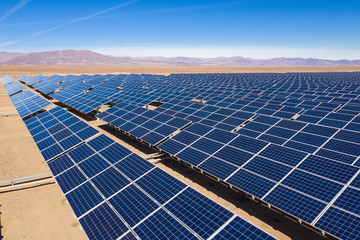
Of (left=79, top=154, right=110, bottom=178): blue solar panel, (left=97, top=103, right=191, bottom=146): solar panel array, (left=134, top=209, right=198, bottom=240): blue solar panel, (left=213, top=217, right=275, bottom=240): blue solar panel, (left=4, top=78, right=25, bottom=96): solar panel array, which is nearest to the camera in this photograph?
(left=213, top=217, right=275, bottom=240): blue solar panel

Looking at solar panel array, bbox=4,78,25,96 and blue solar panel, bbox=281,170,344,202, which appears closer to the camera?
blue solar panel, bbox=281,170,344,202

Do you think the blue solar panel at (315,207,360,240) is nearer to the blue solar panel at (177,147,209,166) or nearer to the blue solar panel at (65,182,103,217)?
the blue solar panel at (177,147,209,166)

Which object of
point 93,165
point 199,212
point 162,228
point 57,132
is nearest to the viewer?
point 162,228

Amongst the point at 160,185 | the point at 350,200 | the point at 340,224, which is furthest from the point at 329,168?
the point at 160,185

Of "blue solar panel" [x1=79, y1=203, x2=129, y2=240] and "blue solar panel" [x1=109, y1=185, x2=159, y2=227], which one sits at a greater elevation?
"blue solar panel" [x1=109, y1=185, x2=159, y2=227]

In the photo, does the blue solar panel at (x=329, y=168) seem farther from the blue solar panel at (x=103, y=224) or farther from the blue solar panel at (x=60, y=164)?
the blue solar panel at (x=60, y=164)

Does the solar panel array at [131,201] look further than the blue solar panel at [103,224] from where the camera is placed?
No

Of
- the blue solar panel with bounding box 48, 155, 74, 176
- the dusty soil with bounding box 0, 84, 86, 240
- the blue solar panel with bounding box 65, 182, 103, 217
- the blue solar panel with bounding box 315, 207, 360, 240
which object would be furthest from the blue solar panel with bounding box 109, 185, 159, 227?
the blue solar panel with bounding box 315, 207, 360, 240

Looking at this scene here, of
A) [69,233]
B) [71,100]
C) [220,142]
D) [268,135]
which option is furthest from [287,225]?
[71,100]

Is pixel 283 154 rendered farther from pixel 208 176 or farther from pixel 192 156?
pixel 192 156

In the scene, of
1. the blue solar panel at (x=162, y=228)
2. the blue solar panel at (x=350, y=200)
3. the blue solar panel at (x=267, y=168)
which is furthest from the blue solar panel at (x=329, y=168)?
the blue solar panel at (x=162, y=228)

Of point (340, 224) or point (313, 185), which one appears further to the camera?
point (313, 185)
